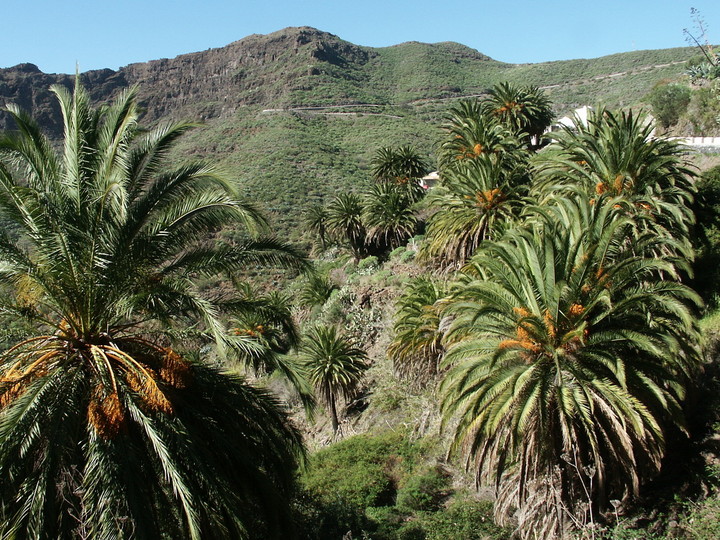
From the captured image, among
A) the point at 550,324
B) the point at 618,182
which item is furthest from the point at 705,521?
the point at 618,182

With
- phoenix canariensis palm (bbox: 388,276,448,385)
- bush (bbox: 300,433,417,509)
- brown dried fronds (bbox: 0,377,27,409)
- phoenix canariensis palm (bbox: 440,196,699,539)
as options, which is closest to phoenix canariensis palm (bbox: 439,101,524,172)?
phoenix canariensis palm (bbox: 388,276,448,385)

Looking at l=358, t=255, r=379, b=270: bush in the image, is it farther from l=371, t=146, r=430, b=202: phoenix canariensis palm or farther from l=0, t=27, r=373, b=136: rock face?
l=0, t=27, r=373, b=136: rock face

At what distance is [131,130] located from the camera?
342 inches

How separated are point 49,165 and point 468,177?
46.4ft

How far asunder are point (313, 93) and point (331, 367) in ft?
215

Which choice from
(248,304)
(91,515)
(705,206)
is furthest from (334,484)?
(705,206)

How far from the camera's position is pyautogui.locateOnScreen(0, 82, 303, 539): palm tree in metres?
6.55

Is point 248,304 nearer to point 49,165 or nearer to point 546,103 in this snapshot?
point 49,165

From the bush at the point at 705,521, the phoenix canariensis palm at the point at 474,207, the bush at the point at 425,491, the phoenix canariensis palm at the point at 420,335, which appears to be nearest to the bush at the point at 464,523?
the bush at the point at 425,491

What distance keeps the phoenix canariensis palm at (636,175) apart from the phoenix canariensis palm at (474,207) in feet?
12.1

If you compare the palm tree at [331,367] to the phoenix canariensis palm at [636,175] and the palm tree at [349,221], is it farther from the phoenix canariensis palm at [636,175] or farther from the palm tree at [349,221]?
the palm tree at [349,221]

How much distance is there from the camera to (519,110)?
28719 millimetres

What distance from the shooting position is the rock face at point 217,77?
84562 millimetres

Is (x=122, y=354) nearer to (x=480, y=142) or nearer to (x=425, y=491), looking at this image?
(x=425, y=491)
